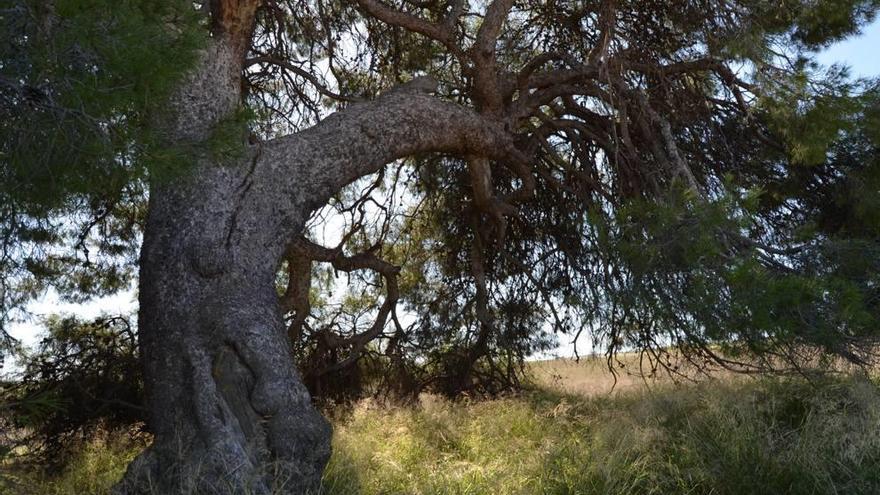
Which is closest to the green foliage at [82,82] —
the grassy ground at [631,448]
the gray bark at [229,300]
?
the gray bark at [229,300]

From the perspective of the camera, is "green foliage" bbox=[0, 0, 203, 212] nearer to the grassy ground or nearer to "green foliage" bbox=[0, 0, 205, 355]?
"green foliage" bbox=[0, 0, 205, 355]

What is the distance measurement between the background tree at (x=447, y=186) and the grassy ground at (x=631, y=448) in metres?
0.45

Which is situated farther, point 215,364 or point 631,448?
point 631,448

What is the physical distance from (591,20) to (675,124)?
124cm

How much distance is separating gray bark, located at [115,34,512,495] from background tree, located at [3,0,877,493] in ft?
0.05

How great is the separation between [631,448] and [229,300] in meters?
2.44

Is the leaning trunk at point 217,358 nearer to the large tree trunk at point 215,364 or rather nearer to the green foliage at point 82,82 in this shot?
the large tree trunk at point 215,364

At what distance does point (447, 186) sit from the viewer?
8891 millimetres

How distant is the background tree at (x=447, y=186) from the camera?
14.1ft

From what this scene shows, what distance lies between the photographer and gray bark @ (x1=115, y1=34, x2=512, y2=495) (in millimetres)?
4867

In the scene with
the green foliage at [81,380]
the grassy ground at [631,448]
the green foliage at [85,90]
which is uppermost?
the green foliage at [85,90]

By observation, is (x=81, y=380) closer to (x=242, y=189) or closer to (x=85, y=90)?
(x=242, y=189)

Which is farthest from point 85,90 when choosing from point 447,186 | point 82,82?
point 447,186

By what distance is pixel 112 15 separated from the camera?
3.47 meters
